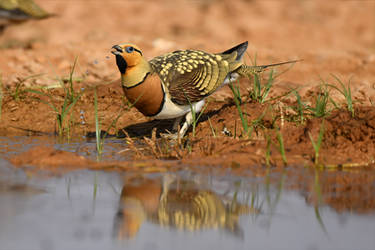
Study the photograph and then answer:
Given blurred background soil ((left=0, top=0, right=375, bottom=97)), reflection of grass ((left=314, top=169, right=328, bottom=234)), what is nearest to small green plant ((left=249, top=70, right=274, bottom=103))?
blurred background soil ((left=0, top=0, right=375, bottom=97))

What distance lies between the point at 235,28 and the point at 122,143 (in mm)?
7443

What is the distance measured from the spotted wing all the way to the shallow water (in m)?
1.66

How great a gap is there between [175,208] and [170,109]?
2378 mm

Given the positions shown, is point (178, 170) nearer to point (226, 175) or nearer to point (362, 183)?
point (226, 175)

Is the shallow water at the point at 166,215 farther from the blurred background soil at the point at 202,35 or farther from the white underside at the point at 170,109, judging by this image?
the blurred background soil at the point at 202,35

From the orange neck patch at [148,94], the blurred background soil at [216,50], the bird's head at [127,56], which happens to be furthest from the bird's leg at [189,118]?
the bird's head at [127,56]

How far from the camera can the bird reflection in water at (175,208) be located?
2.92 m

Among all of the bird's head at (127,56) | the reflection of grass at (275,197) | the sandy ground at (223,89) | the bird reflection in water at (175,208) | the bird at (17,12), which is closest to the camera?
the bird reflection in water at (175,208)

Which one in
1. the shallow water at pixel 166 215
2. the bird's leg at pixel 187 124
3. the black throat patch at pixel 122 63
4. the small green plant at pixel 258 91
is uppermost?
the black throat patch at pixel 122 63

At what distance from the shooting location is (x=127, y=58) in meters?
5.20

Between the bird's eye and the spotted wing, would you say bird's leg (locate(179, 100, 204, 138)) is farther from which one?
the bird's eye

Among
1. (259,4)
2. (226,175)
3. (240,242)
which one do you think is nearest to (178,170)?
(226,175)

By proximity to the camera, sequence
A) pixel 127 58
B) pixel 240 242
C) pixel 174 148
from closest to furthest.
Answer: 1. pixel 240 242
2. pixel 174 148
3. pixel 127 58

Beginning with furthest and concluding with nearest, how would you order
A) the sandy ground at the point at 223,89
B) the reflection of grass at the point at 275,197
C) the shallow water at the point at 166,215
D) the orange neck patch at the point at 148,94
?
1. the orange neck patch at the point at 148,94
2. the sandy ground at the point at 223,89
3. the reflection of grass at the point at 275,197
4. the shallow water at the point at 166,215
